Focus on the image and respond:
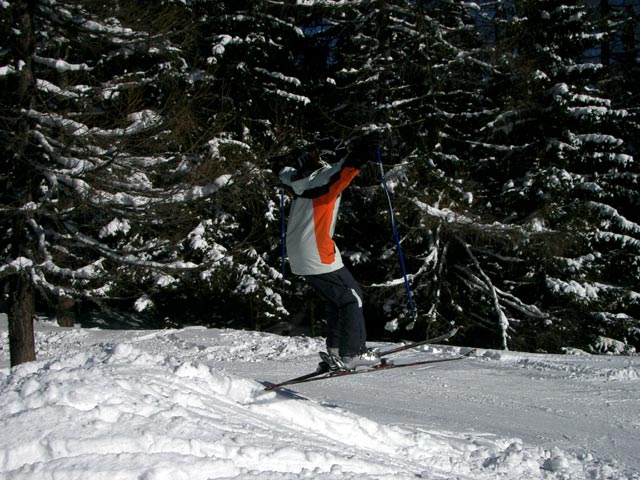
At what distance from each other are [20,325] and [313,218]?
6.28 metres

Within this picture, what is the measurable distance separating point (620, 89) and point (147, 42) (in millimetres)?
16575

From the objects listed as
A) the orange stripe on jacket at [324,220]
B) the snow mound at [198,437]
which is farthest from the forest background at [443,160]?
the snow mound at [198,437]

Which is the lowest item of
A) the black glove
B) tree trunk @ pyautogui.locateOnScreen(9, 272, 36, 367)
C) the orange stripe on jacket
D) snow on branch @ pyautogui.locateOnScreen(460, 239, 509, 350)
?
snow on branch @ pyautogui.locateOnScreen(460, 239, 509, 350)

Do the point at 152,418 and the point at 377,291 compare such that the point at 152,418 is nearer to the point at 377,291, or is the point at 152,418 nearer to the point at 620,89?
the point at 377,291

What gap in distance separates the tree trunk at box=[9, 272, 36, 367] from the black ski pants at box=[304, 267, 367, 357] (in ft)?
19.4

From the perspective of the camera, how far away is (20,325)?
32.3ft

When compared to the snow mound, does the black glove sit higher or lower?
higher

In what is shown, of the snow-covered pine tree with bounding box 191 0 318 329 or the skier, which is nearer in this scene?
the skier

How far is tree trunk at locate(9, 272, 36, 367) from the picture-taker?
32.3 ft

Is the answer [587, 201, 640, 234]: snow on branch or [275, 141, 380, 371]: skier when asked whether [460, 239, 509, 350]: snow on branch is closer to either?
[587, 201, 640, 234]: snow on branch

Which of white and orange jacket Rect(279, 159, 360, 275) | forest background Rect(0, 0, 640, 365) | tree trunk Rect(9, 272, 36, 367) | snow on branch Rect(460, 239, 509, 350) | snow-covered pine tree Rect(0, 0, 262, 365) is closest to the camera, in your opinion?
white and orange jacket Rect(279, 159, 360, 275)

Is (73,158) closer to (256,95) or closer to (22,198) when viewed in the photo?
(22,198)

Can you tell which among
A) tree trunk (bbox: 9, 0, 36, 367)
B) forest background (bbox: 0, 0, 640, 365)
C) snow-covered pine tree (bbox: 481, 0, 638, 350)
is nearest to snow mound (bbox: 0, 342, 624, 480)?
tree trunk (bbox: 9, 0, 36, 367)

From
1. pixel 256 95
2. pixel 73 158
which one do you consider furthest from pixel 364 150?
pixel 256 95
